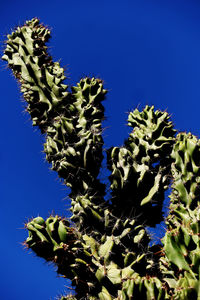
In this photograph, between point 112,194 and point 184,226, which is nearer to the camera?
point 184,226

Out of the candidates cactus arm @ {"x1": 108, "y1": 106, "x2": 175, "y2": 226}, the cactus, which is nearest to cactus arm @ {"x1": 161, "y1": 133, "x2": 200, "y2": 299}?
the cactus

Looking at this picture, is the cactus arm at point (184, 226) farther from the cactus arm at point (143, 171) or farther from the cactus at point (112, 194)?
the cactus arm at point (143, 171)

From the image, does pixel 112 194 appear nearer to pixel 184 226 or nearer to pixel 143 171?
pixel 143 171

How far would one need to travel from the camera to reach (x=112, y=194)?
301 cm

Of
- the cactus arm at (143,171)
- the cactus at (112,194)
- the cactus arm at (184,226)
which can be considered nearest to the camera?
the cactus arm at (184,226)

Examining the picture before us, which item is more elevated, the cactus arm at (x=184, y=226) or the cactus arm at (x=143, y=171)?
the cactus arm at (x=143, y=171)

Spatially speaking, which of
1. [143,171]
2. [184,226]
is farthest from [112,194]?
[184,226]

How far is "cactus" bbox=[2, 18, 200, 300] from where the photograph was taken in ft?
7.68

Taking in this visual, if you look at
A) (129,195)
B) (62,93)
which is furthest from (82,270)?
(62,93)

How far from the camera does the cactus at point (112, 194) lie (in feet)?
7.68

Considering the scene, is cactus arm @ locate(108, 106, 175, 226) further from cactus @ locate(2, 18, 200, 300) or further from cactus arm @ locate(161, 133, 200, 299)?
cactus arm @ locate(161, 133, 200, 299)

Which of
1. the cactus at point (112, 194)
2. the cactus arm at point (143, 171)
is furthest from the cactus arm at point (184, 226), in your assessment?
the cactus arm at point (143, 171)

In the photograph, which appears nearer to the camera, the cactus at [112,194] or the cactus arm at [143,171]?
the cactus at [112,194]

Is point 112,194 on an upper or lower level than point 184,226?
Answer: upper
